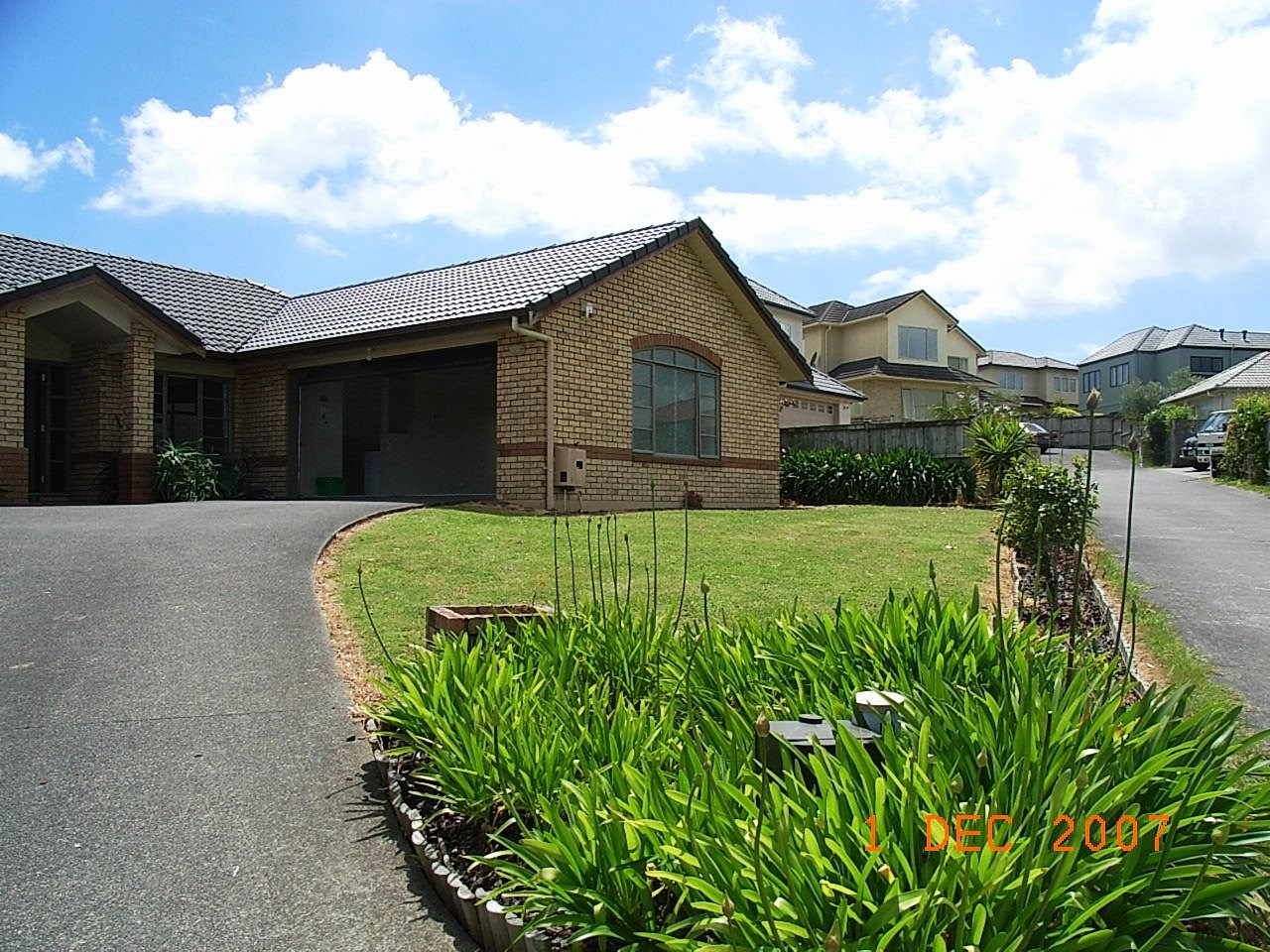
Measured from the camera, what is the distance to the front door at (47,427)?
57.4 feet

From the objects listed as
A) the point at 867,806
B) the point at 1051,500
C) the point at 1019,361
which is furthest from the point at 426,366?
the point at 1019,361

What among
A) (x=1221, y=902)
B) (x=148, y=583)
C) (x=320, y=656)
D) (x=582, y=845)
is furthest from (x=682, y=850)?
(x=148, y=583)

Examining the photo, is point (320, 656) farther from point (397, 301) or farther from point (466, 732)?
point (397, 301)

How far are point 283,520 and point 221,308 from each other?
11633mm

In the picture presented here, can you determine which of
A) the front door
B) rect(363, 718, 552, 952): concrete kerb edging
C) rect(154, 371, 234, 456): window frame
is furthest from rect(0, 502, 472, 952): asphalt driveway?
rect(154, 371, 234, 456): window frame

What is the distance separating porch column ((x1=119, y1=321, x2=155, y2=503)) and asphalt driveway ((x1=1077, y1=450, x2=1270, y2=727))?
14.1 meters

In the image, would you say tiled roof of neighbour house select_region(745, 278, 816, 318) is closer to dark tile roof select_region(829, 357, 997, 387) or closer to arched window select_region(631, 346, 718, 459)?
dark tile roof select_region(829, 357, 997, 387)

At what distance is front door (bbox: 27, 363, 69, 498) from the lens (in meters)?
17.5

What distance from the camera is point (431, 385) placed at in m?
23.8

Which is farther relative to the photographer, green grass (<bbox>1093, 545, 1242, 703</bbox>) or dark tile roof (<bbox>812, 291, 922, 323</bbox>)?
dark tile roof (<bbox>812, 291, 922, 323</bbox>)

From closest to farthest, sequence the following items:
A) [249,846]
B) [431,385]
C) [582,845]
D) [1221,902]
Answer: [1221,902], [582,845], [249,846], [431,385]

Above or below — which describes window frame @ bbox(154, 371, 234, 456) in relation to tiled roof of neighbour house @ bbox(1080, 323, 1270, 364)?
below

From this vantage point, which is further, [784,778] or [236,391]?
[236,391]

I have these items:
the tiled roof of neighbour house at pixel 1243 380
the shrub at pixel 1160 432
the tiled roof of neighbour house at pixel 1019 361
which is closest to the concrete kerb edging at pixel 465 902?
the shrub at pixel 1160 432
